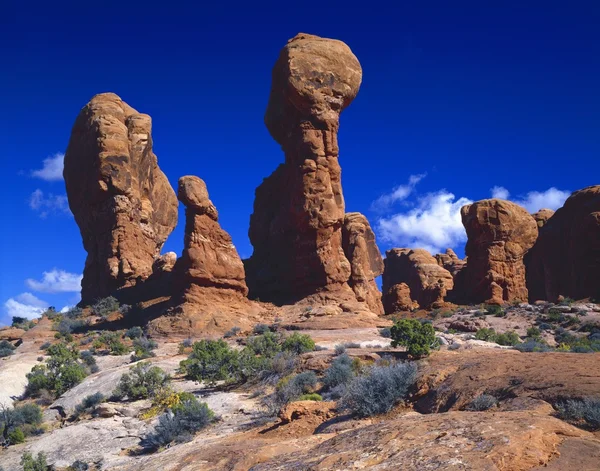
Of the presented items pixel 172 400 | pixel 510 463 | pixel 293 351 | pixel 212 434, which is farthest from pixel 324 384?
pixel 510 463

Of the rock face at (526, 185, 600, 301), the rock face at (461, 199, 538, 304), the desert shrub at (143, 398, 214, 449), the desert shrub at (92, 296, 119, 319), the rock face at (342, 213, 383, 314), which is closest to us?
the desert shrub at (143, 398, 214, 449)

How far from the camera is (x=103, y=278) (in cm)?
3834

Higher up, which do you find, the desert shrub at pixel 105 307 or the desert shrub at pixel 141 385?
the desert shrub at pixel 105 307

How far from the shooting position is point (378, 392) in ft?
33.4

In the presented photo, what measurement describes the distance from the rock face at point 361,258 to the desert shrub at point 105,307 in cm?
1598

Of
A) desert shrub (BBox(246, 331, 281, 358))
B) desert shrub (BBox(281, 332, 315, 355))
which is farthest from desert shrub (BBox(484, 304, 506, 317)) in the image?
desert shrub (BBox(281, 332, 315, 355))

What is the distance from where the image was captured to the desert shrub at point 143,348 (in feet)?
74.8

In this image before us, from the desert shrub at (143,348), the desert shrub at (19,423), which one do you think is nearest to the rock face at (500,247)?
the desert shrub at (143,348)

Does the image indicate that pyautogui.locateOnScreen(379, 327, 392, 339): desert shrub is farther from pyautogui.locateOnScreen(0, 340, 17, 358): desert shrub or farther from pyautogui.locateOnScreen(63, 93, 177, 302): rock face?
pyautogui.locateOnScreen(63, 93, 177, 302): rock face

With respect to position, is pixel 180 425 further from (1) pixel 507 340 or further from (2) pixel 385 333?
(1) pixel 507 340

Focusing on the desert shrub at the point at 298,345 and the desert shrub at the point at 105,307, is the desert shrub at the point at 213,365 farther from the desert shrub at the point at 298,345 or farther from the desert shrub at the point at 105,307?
the desert shrub at the point at 105,307

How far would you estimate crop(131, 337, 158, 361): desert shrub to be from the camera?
22.8 meters

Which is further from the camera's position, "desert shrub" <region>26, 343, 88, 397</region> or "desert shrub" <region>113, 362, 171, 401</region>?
"desert shrub" <region>26, 343, 88, 397</region>

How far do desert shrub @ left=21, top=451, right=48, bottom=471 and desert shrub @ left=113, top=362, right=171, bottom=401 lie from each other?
4.11 m
